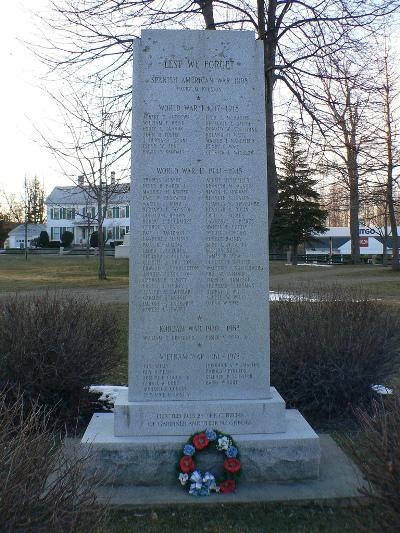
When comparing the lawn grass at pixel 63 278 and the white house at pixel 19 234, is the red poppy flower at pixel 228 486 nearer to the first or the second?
the lawn grass at pixel 63 278

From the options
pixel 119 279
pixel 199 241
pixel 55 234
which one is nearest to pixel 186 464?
pixel 199 241

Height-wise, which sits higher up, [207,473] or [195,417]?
[195,417]

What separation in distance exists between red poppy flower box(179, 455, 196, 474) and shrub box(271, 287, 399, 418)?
2.58 metres

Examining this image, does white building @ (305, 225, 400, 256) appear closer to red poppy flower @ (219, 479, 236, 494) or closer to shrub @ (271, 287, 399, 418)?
shrub @ (271, 287, 399, 418)

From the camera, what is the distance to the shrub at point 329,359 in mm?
6750

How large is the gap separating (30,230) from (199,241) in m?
83.4

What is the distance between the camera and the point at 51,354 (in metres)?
6.34

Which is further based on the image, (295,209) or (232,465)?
(295,209)

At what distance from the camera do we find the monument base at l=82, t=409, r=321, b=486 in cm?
451

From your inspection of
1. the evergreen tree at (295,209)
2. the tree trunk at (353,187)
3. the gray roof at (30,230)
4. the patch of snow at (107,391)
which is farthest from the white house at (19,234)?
the patch of snow at (107,391)

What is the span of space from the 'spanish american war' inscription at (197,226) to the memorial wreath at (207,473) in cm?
41

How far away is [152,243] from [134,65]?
1493 mm

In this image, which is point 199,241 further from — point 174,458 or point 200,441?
point 174,458

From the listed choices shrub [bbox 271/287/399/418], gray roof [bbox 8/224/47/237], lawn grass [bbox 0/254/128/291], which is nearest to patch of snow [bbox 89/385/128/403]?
shrub [bbox 271/287/399/418]
